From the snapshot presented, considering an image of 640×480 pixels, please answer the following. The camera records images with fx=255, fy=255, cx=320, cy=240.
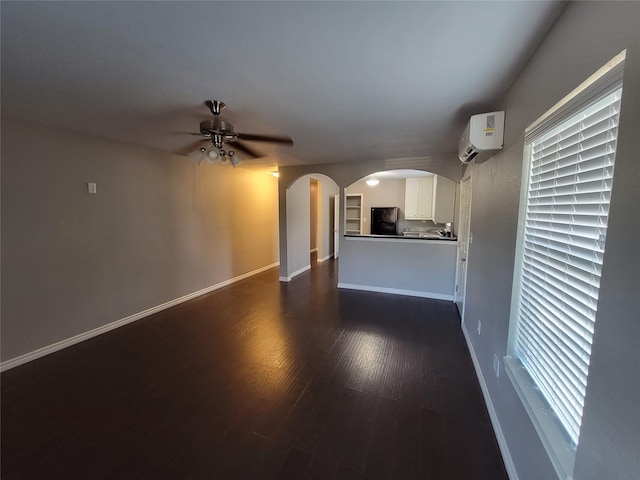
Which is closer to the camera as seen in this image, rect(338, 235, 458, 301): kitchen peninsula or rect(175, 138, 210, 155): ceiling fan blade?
rect(175, 138, 210, 155): ceiling fan blade

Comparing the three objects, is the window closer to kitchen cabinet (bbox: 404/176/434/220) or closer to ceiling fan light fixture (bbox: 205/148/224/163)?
ceiling fan light fixture (bbox: 205/148/224/163)

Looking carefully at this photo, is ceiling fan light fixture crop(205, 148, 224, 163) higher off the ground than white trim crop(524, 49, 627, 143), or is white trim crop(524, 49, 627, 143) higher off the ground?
ceiling fan light fixture crop(205, 148, 224, 163)

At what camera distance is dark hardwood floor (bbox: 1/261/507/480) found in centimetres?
147

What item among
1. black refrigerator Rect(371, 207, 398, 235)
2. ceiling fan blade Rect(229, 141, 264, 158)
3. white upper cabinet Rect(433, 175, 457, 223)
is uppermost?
ceiling fan blade Rect(229, 141, 264, 158)

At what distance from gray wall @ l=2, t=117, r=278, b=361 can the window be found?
398cm

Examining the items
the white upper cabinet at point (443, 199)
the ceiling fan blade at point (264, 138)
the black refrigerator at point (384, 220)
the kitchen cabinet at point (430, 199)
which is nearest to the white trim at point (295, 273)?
the black refrigerator at point (384, 220)

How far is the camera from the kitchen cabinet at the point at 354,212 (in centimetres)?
738

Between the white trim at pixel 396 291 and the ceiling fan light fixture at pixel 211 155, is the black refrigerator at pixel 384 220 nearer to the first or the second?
the white trim at pixel 396 291

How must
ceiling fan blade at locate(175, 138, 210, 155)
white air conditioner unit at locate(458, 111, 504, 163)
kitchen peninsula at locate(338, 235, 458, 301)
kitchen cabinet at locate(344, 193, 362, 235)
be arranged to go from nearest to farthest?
white air conditioner unit at locate(458, 111, 504, 163)
ceiling fan blade at locate(175, 138, 210, 155)
kitchen peninsula at locate(338, 235, 458, 301)
kitchen cabinet at locate(344, 193, 362, 235)

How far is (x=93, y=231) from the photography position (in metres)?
2.92

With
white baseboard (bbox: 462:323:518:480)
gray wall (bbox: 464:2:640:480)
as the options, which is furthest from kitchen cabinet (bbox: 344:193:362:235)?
gray wall (bbox: 464:2:640:480)

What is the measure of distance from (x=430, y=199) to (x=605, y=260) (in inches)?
222

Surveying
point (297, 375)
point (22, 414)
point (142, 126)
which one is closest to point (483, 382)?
point (297, 375)

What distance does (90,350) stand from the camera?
2658mm
